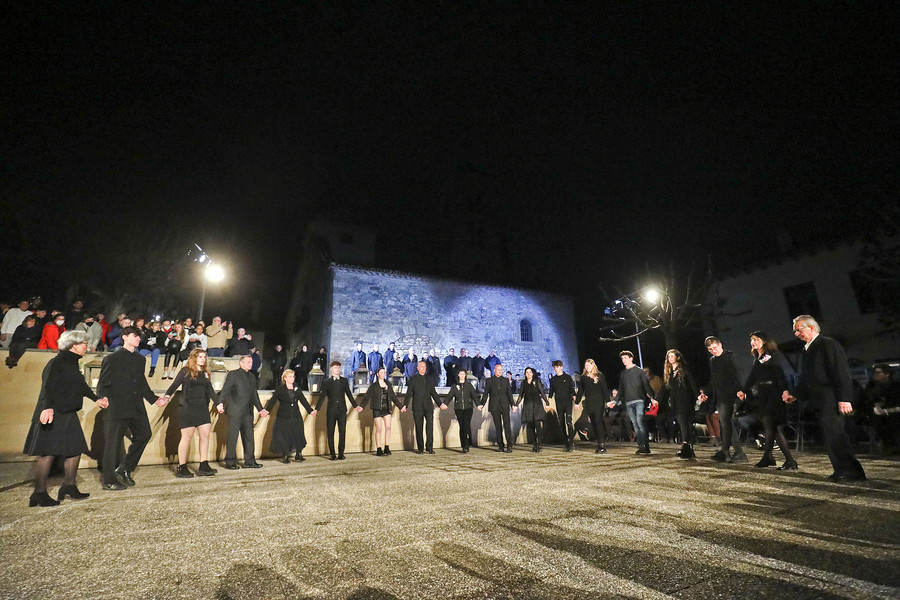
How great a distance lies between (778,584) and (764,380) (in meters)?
5.11

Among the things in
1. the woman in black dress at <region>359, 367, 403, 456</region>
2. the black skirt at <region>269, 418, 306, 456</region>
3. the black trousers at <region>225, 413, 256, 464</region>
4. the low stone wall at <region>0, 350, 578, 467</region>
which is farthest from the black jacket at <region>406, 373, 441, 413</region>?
the black trousers at <region>225, 413, 256, 464</region>

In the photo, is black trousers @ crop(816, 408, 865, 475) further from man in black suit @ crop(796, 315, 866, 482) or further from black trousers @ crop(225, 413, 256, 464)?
black trousers @ crop(225, 413, 256, 464)

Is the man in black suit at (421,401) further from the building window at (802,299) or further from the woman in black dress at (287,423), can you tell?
the building window at (802,299)

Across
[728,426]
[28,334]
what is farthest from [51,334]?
[728,426]

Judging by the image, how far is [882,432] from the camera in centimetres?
739

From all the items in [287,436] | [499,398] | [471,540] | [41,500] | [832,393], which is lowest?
[471,540]

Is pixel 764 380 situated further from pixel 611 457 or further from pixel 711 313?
pixel 711 313

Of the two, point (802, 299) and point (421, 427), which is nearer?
point (421, 427)

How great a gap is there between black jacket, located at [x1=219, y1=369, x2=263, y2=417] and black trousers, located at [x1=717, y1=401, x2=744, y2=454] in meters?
7.65

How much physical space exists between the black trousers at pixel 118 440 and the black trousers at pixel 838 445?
8.26 meters

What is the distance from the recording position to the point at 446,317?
23.1m

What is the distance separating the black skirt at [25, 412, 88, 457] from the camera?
4.28 meters

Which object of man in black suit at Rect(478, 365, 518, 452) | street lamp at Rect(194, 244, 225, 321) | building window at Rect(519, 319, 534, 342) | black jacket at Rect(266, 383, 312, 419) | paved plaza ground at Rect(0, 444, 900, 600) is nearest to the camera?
paved plaza ground at Rect(0, 444, 900, 600)

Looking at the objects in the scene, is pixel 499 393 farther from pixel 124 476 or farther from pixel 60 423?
pixel 60 423
